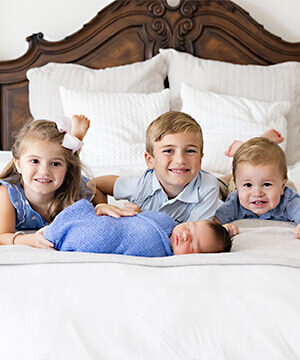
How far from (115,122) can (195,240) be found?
1.35 metres

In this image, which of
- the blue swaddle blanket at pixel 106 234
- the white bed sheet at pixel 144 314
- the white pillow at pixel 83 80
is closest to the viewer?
the white bed sheet at pixel 144 314

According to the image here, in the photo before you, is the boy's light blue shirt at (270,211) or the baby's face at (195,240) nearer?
the baby's face at (195,240)

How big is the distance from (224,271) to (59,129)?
0.88 metres

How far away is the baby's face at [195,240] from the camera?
1.22 metres

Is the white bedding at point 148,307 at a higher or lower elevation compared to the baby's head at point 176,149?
lower

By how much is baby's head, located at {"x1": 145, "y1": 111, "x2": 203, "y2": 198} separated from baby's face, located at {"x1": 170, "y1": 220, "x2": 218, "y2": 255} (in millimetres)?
350

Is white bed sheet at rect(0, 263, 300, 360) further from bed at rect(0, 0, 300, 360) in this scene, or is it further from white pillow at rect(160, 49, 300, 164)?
white pillow at rect(160, 49, 300, 164)

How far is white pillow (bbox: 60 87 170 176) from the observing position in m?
2.38

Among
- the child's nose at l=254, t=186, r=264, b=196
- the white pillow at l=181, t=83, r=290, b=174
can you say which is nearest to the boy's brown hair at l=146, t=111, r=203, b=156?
the child's nose at l=254, t=186, r=264, b=196

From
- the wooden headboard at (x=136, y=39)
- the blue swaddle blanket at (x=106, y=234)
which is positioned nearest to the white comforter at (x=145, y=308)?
the blue swaddle blanket at (x=106, y=234)

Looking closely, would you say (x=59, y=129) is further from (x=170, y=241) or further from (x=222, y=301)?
(x=222, y=301)

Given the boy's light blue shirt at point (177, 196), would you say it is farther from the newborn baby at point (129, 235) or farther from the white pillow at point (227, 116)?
the white pillow at point (227, 116)

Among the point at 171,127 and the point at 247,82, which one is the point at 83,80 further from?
the point at 171,127

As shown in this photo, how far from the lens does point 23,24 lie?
3.03 metres
